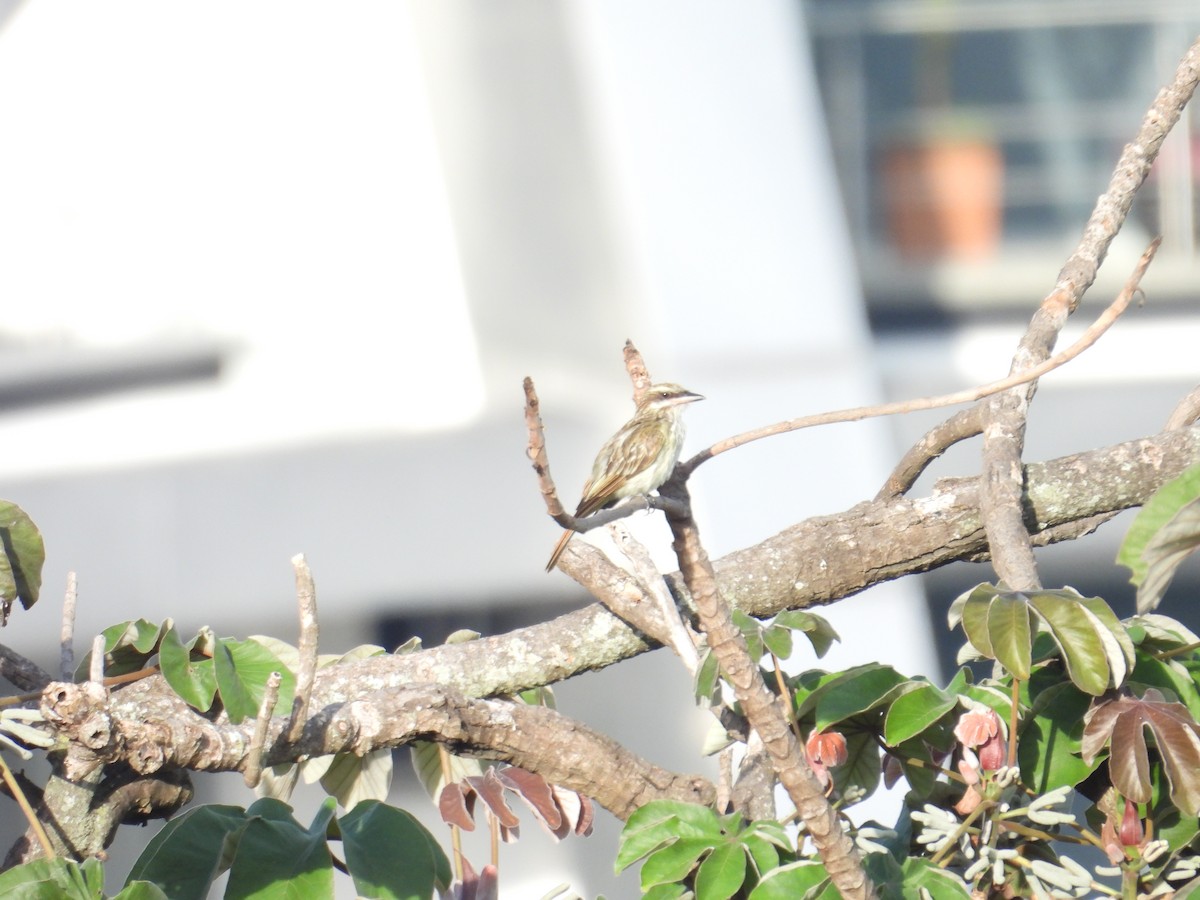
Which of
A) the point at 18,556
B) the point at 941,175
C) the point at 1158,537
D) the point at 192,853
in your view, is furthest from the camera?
the point at 941,175

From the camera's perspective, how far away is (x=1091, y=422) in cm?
489

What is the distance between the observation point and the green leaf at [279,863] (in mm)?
1202

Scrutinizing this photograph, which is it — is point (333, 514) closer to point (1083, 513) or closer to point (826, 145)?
point (826, 145)

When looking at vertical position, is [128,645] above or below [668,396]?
→ below

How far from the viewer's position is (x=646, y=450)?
216 centimetres

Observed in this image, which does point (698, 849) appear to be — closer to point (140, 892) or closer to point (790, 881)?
point (790, 881)

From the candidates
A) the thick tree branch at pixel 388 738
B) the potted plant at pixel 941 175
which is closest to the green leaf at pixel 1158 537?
the thick tree branch at pixel 388 738

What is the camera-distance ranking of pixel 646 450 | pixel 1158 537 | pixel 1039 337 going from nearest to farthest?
pixel 1158 537 → pixel 1039 337 → pixel 646 450

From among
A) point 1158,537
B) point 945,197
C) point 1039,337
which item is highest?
point 945,197

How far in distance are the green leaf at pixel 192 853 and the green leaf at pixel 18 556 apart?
1.08 ft

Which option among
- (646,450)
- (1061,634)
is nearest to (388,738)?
(1061,634)

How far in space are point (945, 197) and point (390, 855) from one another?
4.35 m

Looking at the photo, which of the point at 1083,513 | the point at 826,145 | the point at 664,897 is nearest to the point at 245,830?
the point at 664,897

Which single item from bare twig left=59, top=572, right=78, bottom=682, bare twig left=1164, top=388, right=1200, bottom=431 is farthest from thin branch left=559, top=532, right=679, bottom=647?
bare twig left=1164, top=388, right=1200, bottom=431
